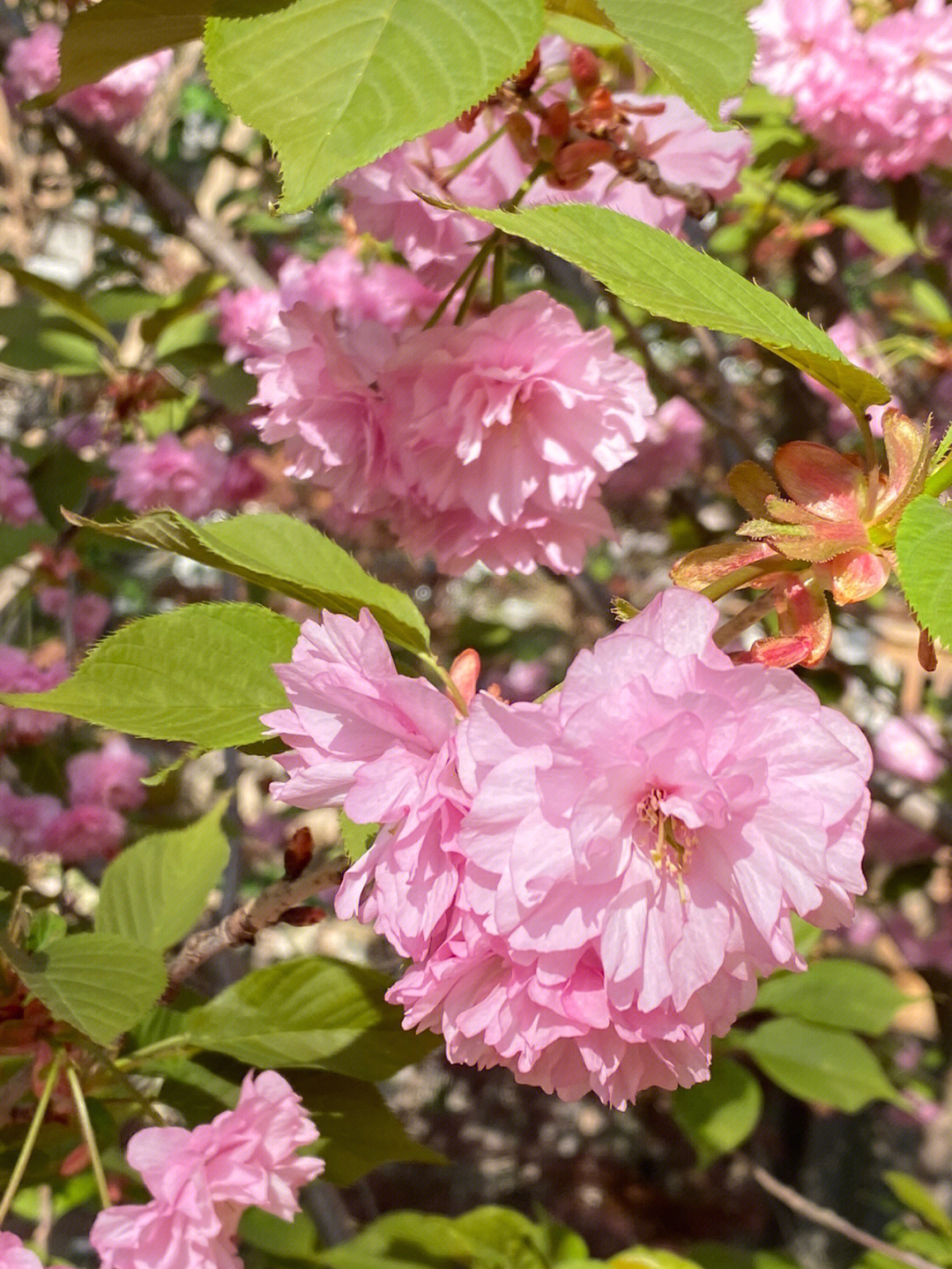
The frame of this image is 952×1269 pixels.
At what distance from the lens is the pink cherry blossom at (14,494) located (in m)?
1.76

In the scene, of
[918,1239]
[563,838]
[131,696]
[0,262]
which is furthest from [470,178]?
[918,1239]

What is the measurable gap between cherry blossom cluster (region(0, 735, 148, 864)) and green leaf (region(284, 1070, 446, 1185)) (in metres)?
0.97

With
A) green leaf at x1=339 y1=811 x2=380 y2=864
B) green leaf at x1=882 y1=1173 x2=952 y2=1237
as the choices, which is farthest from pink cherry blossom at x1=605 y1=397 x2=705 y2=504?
green leaf at x1=339 y1=811 x2=380 y2=864

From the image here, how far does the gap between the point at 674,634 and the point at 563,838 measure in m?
0.09

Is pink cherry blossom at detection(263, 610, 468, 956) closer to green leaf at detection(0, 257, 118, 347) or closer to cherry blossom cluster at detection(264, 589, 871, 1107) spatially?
cherry blossom cluster at detection(264, 589, 871, 1107)

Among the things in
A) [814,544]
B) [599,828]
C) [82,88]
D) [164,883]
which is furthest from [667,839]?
[82,88]

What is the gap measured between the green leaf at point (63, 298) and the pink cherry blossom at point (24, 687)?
0.49 metres

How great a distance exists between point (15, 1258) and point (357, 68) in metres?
0.66

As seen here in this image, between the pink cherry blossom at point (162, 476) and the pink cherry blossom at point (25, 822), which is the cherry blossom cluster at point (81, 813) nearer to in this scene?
the pink cherry blossom at point (25, 822)

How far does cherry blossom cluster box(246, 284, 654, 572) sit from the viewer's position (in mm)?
758

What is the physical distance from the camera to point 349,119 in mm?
526

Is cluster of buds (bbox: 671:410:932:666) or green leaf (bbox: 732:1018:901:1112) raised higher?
cluster of buds (bbox: 671:410:932:666)

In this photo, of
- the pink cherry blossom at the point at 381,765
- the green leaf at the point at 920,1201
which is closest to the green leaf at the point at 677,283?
the pink cherry blossom at the point at 381,765

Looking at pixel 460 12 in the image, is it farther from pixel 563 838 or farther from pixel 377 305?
pixel 377 305
